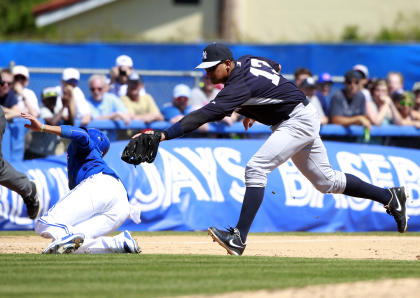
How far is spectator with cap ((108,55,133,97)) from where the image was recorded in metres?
13.1

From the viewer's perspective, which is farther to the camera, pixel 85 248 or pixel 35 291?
pixel 85 248

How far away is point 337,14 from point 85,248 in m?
19.8

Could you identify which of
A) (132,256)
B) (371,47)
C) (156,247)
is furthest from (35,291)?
(371,47)

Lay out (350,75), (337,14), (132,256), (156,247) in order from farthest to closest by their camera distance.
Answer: (337,14) → (350,75) → (156,247) → (132,256)

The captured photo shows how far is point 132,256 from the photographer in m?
7.69

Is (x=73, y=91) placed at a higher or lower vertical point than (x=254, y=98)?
lower

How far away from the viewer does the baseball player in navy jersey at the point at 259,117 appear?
7520mm

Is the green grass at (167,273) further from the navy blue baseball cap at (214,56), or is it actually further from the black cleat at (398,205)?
the navy blue baseball cap at (214,56)

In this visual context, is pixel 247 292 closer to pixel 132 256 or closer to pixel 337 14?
pixel 132 256

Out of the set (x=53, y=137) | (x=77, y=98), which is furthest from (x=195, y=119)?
(x=77, y=98)

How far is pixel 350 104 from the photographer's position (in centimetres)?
1284

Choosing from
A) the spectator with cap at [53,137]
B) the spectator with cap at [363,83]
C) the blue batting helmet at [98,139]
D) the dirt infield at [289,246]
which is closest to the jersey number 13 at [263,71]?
the blue batting helmet at [98,139]

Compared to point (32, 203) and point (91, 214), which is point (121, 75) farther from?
point (91, 214)

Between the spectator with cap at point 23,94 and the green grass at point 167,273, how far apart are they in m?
4.34
